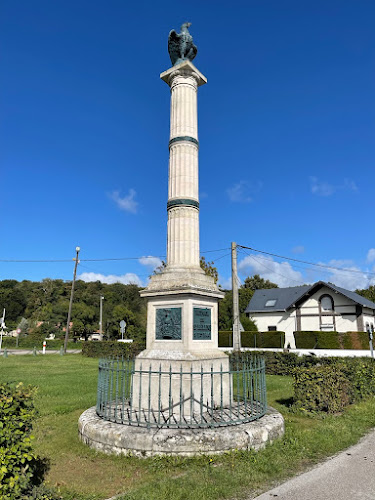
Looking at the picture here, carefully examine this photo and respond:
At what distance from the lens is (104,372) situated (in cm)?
692

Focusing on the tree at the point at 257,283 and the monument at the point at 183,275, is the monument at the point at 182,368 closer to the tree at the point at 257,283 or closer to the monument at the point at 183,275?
the monument at the point at 183,275

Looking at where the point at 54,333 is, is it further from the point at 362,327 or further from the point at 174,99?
the point at 174,99

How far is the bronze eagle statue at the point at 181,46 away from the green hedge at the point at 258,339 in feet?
89.6

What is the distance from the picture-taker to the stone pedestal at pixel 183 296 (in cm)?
688

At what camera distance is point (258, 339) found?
34.4 metres

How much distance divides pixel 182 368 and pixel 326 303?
31.8 meters

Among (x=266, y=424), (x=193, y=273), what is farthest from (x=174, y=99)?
(x=266, y=424)

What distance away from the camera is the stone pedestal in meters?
6.88

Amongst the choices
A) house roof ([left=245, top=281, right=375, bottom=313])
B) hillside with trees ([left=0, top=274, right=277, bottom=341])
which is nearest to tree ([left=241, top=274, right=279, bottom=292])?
hillside with trees ([left=0, top=274, right=277, bottom=341])

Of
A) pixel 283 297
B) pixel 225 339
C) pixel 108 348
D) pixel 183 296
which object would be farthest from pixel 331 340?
pixel 183 296

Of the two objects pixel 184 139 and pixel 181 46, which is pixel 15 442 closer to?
pixel 184 139

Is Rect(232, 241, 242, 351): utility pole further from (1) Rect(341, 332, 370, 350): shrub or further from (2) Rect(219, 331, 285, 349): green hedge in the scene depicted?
(2) Rect(219, 331, 285, 349): green hedge

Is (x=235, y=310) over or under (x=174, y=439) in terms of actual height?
over

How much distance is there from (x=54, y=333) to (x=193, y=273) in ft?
172
